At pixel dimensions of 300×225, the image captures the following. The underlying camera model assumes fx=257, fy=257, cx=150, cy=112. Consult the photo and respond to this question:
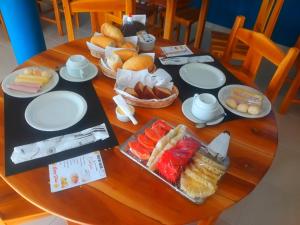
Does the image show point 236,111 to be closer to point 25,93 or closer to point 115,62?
point 115,62

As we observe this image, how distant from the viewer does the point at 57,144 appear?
83cm

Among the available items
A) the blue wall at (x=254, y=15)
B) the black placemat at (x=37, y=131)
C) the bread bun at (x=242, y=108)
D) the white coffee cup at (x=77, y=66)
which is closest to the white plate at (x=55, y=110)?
the black placemat at (x=37, y=131)

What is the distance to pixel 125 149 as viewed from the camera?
2.73 ft

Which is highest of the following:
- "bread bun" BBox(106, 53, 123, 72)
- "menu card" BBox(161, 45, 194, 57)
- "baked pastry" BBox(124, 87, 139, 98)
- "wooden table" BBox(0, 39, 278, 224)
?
"bread bun" BBox(106, 53, 123, 72)

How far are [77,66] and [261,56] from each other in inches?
35.6

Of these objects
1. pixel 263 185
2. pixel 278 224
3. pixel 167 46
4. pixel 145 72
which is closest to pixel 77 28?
pixel 167 46

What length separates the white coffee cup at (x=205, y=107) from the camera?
915 millimetres

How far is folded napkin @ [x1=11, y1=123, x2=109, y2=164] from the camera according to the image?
795mm

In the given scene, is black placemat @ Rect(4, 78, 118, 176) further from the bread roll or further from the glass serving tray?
the bread roll

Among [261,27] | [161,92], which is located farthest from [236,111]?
[261,27]

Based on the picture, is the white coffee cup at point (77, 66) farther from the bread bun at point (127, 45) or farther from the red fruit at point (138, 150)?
the red fruit at point (138, 150)

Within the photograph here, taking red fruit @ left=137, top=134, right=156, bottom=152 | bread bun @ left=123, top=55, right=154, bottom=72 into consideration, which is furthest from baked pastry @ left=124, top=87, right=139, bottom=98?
red fruit @ left=137, top=134, right=156, bottom=152

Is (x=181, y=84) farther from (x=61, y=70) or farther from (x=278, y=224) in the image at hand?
(x=278, y=224)

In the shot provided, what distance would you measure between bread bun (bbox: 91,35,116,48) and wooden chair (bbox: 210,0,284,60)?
1017mm
